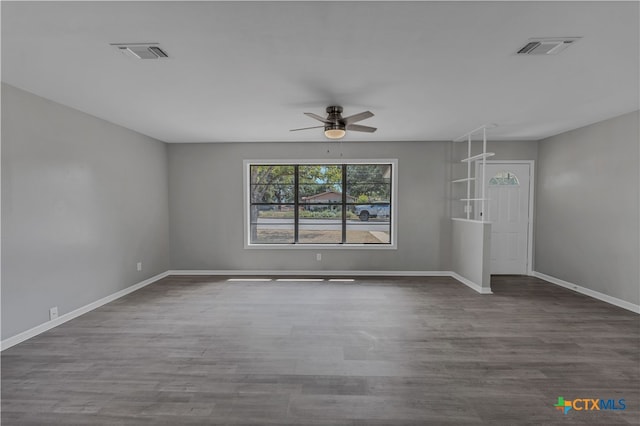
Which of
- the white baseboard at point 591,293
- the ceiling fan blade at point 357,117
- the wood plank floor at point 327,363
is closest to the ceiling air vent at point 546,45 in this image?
the ceiling fan blade at point 357,117

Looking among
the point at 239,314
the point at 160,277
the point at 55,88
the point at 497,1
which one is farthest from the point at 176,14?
the point at 160,277

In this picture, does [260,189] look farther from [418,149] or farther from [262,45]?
[262,45]

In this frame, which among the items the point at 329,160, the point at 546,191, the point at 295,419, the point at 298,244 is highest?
the point at 329,160

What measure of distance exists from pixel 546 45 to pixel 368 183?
373 cm

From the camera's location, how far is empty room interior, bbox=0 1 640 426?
77.4 inches

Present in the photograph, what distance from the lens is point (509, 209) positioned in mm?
5523

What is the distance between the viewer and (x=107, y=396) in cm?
214

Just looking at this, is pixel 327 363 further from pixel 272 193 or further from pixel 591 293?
pixel 591 293

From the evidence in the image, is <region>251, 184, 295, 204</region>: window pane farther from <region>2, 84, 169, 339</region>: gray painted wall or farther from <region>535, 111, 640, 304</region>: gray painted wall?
<region>535, 111, 640, 304</region>: gray painted wall

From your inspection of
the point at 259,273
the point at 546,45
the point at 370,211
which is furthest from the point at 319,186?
the point at 546,45

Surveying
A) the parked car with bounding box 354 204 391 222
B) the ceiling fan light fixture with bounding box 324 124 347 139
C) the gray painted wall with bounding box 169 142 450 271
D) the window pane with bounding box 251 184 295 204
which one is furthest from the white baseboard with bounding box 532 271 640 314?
the window pane with bounding box 251 184 295 204

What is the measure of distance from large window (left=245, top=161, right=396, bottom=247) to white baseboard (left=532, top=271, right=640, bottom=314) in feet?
9.09

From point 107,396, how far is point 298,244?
3.78 metres

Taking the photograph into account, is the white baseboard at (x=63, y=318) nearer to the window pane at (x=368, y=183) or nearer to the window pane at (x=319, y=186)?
the window pane at (x=319, y=186)
